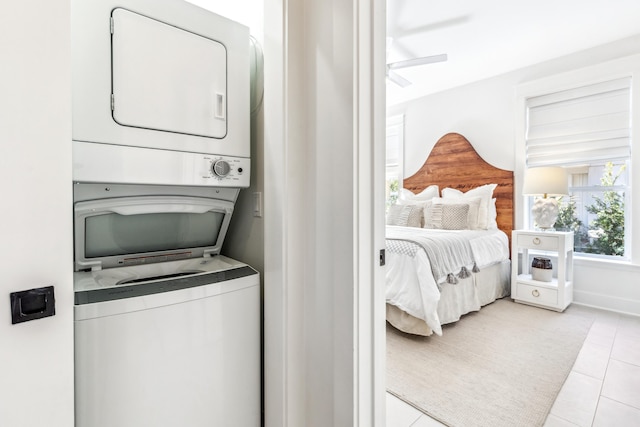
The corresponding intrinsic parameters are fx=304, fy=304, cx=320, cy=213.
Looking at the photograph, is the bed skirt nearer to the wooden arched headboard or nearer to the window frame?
the wooden arched headboard

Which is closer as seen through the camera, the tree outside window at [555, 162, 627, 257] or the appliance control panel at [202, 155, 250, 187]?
the appliance control panel at [202, 155, 250, 187]

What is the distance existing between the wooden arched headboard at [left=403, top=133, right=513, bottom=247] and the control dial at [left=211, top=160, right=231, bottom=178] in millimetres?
3723

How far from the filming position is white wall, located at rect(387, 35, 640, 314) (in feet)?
10.1

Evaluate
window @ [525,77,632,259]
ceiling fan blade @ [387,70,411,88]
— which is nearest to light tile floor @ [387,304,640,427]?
window @ [525,77,632,259]

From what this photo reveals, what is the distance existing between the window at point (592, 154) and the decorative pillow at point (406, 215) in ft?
4.97

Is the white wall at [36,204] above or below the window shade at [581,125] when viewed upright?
below

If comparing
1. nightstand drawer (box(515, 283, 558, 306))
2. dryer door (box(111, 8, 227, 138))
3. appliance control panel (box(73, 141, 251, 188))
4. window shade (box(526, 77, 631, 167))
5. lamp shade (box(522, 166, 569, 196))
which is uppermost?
window shade (box(526, 77, 631, 167))

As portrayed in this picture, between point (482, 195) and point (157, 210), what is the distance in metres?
3.73

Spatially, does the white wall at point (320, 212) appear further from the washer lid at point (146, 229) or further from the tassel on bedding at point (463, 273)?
the tassel on bedding at point (463, 273)

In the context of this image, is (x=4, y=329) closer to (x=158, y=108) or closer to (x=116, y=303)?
(x=116, y=303)

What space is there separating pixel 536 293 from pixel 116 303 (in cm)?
375

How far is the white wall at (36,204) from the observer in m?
0.64

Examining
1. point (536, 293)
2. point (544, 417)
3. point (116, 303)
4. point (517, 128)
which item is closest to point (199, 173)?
point (116, 303)

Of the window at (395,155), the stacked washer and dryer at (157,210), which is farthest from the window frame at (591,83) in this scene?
the stacked washer and dryer at (157,210)
